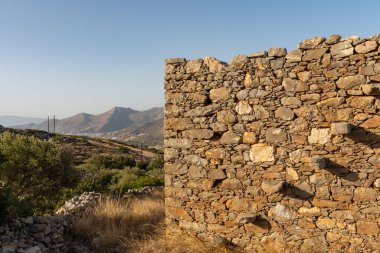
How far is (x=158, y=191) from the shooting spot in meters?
11.7

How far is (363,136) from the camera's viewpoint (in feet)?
15.0

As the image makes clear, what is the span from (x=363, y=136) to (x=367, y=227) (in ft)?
4.15

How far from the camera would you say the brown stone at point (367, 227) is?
4590mm

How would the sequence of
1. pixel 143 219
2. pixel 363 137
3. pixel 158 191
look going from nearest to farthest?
1. pixel 363 137
2. pixel 143 219
3. pixel 158 191

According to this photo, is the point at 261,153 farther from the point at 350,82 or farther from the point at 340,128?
the point at 350,82

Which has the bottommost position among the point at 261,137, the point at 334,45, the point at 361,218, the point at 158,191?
the point at 158,191

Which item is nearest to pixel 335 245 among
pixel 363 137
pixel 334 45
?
pixel 363 137

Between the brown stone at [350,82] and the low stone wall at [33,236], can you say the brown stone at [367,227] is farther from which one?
the low stone wall at [33,236]

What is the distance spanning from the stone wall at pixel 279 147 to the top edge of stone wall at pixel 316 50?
0.04ft

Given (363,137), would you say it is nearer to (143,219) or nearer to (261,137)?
(261,137)

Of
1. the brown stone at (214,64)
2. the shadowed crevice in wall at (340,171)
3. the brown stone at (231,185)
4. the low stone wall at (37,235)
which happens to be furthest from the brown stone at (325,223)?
the low stone wall at (37,235)

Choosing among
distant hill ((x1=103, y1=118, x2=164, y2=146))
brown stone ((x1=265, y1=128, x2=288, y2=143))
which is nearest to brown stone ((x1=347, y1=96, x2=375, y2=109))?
brown stone ((x1=265, y1=128, x2=288, y2=143))

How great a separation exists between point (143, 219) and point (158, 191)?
399 centimetres

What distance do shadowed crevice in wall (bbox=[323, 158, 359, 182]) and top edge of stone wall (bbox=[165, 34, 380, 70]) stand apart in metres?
1.51
